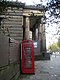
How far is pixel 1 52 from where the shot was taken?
9.53m

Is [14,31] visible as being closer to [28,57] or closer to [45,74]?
[28,57]

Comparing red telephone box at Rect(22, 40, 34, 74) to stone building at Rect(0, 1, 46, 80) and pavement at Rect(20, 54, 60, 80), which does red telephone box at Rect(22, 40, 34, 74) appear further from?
pavement at Rect(20, 54, 60, 80)

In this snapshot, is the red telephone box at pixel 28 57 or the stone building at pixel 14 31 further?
the red telephone box at pixel 28 57

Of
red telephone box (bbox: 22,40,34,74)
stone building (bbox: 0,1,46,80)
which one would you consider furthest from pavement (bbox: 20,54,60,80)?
stone building (bbox: 0,1,46,80)

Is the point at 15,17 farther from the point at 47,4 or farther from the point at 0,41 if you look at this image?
the point at 0,41

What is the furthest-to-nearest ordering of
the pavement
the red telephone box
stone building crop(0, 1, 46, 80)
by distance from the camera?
the red telephone box, the pavement, stone building crop(0, 1, 46, 80)

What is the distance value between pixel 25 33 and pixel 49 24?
77.9 ft

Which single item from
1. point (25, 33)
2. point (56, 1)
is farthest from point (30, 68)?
point (25, 33)

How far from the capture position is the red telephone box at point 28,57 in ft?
59.9

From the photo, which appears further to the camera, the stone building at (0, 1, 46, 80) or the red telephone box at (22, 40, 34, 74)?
the red telephone box at (22, 40, 34, 74)

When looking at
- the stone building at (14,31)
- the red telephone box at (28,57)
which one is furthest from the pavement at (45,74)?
the stone building at (14,31)

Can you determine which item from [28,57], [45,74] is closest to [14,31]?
[28,57]

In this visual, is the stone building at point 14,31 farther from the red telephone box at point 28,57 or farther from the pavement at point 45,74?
the pavement at point 45,74

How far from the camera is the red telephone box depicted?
1825 centimetres
